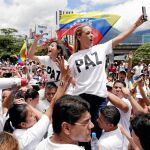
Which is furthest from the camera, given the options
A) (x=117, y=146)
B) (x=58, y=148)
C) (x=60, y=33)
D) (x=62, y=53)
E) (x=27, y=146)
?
(x=60, y=33)

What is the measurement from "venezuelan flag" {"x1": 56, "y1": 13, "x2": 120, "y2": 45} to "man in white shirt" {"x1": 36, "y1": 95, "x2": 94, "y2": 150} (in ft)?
Result: 15.2

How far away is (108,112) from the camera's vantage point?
4.15 meters

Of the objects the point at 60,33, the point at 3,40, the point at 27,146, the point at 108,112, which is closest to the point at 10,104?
the point at 27,146

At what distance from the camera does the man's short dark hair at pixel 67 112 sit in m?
2.60

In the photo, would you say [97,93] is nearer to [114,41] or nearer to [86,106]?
[114,41]

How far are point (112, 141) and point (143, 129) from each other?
123cm

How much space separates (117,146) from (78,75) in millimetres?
1106

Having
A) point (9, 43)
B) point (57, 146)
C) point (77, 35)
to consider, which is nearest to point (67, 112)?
point (57, 146)

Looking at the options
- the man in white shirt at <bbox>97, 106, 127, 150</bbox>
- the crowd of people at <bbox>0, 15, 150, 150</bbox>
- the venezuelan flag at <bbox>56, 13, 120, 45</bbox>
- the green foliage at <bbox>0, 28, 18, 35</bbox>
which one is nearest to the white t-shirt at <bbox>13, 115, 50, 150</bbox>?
the crowd of people at <bbox>0, 15, 150, 150</bbox>

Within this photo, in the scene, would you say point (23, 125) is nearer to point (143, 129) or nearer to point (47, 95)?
point (143, 129)

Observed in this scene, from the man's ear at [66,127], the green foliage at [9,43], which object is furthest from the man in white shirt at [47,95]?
the green foliage at [9,43]

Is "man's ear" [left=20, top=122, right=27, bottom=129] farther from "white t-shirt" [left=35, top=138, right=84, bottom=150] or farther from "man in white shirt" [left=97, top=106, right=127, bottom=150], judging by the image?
"white t-shirt" [left=35, top=138, right=84, bottom=150]

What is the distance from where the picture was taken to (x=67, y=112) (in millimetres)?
2600

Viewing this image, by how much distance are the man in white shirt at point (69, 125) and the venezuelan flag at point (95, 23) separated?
4.63 meters
